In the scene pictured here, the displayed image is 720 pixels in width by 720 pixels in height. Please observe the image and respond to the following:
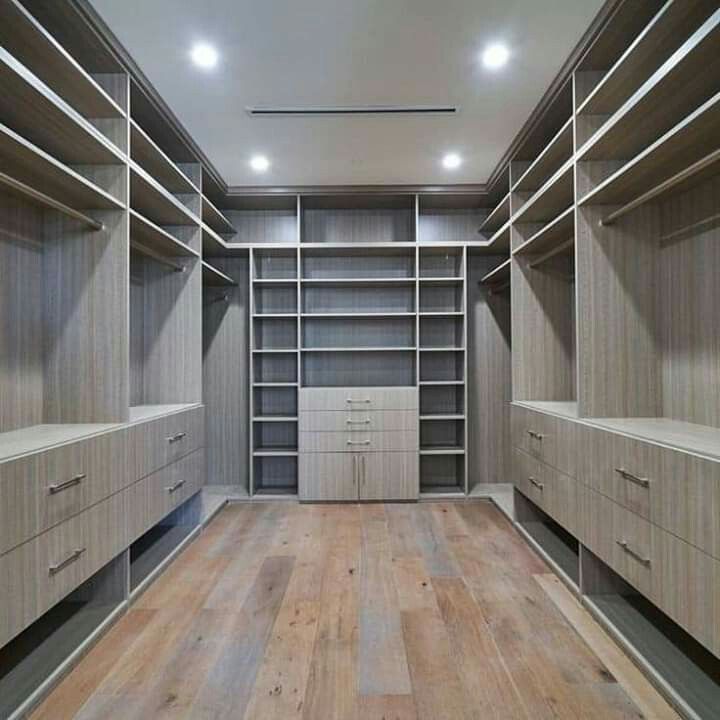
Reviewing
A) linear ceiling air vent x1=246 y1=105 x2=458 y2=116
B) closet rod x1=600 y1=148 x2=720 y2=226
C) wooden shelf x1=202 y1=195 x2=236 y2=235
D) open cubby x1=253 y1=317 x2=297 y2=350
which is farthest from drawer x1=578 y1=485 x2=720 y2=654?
wooden shelf x1=202 y1=195 x2=236 y2=235

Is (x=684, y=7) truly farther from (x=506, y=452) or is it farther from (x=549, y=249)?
(x=506, y=452)

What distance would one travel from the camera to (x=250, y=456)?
3.96 m

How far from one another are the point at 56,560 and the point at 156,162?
7.22 feet

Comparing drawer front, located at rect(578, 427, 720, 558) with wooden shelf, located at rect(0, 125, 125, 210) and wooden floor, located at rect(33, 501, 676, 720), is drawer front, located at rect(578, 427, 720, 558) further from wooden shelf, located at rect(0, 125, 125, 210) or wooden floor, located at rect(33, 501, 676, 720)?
wooden shelf, located at rect(0, 125, 125, 210)

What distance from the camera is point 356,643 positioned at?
6.32ft

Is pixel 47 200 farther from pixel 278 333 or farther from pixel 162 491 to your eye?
pixel 278 333

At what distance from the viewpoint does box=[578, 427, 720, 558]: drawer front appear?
1396mm

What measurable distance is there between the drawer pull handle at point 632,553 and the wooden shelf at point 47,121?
2.77 meters

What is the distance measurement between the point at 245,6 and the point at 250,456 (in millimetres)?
3100

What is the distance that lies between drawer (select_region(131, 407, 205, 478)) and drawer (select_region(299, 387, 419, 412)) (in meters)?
0.93

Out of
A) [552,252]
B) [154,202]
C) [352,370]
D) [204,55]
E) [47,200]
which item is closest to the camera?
[47,200]

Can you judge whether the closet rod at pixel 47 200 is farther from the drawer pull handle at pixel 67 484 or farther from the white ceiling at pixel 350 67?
the drawer pull handle at pixel 67 484

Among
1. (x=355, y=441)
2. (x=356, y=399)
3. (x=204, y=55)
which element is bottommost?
(x=355, y=441)

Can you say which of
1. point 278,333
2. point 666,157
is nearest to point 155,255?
point 278,333
